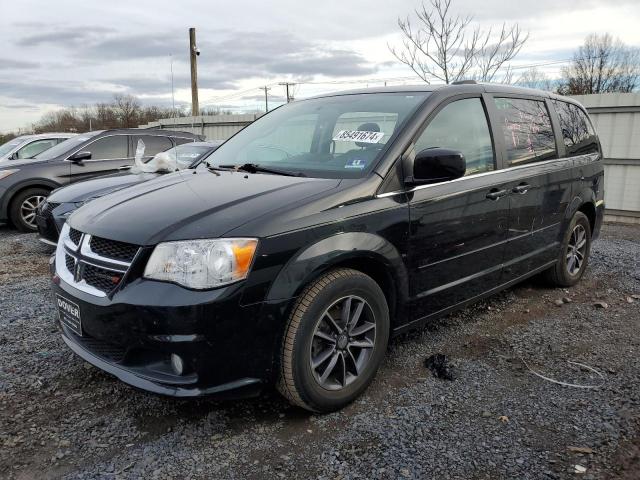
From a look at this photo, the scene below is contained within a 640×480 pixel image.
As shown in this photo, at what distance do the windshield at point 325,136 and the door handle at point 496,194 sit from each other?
825mm

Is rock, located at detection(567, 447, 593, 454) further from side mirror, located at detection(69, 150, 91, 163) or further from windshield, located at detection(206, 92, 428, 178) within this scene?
side mirror, located at detection(69, 150, 91, 163)

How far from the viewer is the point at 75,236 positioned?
9.71ft

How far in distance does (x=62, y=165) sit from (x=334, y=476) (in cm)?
766

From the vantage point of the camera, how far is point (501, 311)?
4.50 metres

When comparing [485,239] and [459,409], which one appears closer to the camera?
[459,409]

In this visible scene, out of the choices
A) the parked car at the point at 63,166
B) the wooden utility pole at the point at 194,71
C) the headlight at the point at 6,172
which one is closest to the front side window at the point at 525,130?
the parked car at the point at 63,166

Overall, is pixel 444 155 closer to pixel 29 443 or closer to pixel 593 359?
pixel 593 359

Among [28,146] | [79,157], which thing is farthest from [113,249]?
[28,146]

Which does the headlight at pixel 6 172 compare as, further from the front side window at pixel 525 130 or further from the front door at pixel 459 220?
the front side window at pixel 525 130

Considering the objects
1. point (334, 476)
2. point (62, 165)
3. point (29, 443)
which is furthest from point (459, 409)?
point (62, 165)

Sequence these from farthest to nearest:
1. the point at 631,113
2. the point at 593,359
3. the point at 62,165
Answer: the point at 631,113 → the point at 62,165 → the point at 593,359

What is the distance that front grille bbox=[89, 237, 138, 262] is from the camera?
8.25ft

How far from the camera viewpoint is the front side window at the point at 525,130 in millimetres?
3967

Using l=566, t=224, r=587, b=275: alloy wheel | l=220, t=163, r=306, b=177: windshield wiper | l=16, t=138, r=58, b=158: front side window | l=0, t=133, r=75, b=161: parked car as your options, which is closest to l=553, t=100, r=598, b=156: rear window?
l=566, t=224, r=587, b=275: alloy wheel
